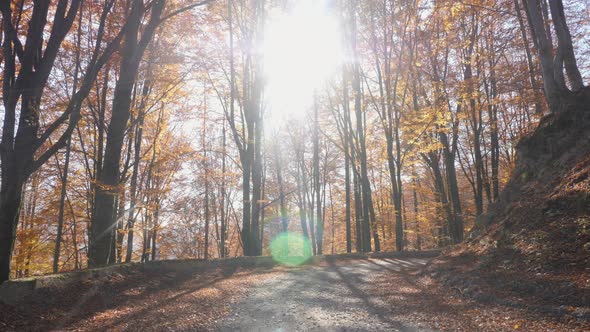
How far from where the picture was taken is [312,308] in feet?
20.2

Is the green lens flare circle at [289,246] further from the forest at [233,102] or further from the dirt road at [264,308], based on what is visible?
the dirt road at [264,308]

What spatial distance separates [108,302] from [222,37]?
41.7 feet

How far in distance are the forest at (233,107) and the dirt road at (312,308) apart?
334cm

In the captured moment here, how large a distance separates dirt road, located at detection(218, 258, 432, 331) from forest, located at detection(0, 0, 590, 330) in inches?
131

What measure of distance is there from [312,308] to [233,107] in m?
11.5

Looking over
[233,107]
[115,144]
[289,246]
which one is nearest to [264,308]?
[115,144]

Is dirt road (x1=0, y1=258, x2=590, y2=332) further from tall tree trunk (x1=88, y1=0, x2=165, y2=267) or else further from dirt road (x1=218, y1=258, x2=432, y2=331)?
tall tree trunk (x1=88, y1=0, x2=165, y2=267)

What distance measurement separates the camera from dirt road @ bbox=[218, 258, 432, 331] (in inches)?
202

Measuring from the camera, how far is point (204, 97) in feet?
58.5

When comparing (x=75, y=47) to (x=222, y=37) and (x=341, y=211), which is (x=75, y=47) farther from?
(x=341, y=211)

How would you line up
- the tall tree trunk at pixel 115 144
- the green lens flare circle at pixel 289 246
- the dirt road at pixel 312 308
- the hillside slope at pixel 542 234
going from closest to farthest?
the hillside slope at pixel 542 234 < the dirt road at pixel 312 308 < the tall tree trunk at pixel 115 144 < the green lens flare circle at pixel 289 246

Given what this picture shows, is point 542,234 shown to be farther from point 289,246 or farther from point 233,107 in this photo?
point 289,246

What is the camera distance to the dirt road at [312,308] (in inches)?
202

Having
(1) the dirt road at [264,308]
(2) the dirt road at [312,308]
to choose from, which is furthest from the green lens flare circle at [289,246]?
(1) the dirt road at [264,308]
